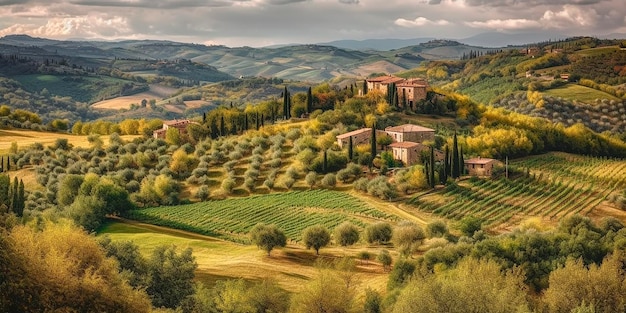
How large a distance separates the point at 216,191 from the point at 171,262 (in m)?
49.1

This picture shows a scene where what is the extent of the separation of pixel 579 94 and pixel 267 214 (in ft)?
466

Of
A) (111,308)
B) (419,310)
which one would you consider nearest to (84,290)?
(111,308)

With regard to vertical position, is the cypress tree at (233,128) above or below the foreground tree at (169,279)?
above

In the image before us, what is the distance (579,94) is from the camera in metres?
190

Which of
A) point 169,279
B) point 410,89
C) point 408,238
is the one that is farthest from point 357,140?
point 169,279

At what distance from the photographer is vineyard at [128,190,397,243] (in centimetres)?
7225

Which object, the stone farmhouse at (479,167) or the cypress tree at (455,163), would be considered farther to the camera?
the stone farmhouse at (479,167)

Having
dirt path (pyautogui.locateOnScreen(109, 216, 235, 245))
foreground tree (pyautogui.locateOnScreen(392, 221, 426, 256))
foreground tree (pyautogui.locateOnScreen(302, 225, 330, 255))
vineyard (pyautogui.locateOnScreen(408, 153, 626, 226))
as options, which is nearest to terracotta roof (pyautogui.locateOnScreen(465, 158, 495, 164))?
vineyard (pyautogui.locateOnScreen(408, 153, 626, 226))

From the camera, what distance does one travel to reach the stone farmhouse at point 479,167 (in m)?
87.0

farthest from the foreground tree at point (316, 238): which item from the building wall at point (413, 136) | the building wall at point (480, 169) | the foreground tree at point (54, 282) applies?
the building wall at point (413, 136)

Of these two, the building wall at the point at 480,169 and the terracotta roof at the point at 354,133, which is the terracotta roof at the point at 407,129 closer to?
the terracotta roof at the point at 354,133

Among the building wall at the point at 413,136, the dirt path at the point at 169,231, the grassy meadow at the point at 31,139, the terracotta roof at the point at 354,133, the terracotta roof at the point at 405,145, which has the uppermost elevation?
the terracotta roof at the point at 354,133

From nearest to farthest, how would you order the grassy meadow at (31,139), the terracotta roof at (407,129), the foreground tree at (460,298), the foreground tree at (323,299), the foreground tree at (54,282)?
the foreground tree at (54,282), the foreground tree at (460,298), the foreground tree at (323,299), the terracotta roof at (407,129), the grassy meadow at (31,139)

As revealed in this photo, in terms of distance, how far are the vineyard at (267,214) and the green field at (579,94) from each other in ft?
415
